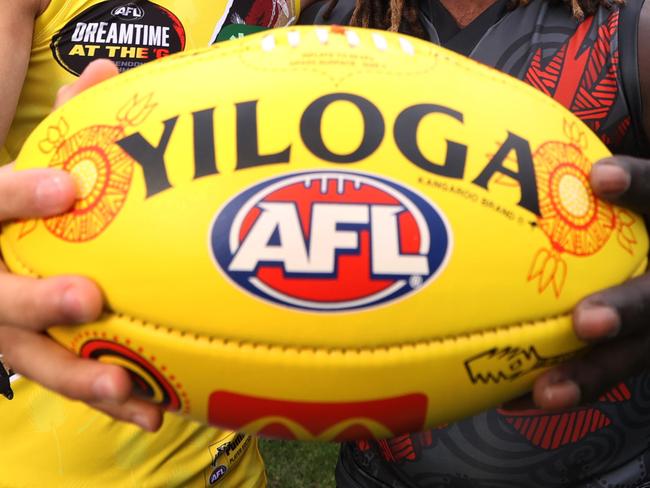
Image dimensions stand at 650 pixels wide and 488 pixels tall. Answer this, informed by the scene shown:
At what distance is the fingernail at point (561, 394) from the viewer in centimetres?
93

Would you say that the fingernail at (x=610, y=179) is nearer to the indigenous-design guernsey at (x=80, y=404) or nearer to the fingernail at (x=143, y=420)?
the fingernail at (x=143, y=420)

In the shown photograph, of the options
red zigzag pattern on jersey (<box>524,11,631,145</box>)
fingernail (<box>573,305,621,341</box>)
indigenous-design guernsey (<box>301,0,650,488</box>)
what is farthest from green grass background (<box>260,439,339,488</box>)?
fingernail (<box>573,305,621,341</box>)

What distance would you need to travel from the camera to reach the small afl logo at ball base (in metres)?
0.85

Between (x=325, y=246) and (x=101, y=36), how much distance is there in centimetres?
103

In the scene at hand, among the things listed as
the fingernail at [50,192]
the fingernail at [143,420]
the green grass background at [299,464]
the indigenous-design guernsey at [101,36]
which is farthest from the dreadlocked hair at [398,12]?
the green grass background at [299,464]

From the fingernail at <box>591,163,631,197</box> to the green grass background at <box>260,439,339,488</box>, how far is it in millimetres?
2206

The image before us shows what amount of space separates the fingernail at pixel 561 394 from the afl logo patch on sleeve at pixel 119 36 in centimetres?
116

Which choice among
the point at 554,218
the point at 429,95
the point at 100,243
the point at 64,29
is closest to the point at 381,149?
the point at 429,95

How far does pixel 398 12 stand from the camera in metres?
1.37

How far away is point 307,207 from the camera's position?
862 millimetres

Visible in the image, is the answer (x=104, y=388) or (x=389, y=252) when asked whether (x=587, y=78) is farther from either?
(x=104, y=388)

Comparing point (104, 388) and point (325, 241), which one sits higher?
point (325, 241)

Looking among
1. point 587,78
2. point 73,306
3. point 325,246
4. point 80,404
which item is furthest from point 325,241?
point 80,404

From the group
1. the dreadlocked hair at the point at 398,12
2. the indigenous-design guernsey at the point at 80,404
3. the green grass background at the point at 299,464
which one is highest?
the dreadlocked hair at the point at 398,12
